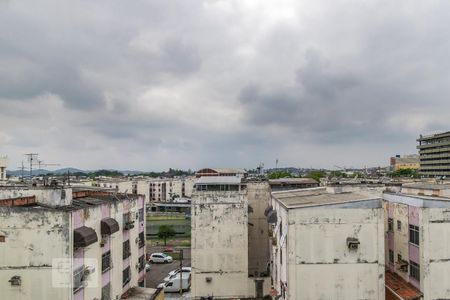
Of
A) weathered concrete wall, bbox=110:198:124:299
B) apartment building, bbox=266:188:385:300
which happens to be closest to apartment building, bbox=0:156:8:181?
weathered concrete wall, bbox=110:198:124:299

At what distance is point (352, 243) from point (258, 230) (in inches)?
707

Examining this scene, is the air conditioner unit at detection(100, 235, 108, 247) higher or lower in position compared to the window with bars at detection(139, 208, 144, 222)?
lower

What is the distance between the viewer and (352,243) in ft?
68.6

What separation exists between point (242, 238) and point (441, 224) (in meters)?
14.9

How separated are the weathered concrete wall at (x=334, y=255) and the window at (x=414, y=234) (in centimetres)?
254

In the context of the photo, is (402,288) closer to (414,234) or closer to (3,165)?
(414,234)

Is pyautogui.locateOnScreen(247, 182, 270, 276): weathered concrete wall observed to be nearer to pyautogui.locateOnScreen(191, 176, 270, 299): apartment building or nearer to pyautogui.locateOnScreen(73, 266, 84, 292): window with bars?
pyautogui.locateOnScreen(191, 176, 270, 299): apartment building

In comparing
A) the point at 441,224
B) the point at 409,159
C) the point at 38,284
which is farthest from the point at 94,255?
the point at 409,159

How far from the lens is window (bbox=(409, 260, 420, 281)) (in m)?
22.4

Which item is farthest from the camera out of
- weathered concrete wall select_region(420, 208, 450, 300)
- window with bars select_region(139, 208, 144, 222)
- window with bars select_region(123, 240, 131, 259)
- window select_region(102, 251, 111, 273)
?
window with bars select_region(139, 208, 144, 222)

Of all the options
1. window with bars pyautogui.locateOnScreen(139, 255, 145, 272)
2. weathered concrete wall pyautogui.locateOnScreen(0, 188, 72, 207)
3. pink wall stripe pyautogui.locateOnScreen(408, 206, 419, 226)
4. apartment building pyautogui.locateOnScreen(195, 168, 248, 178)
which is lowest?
window with bars pyautogui.locateOnScreen(139, 255, 145, 272)

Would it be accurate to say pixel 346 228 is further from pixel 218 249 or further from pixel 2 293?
pixel 2 293

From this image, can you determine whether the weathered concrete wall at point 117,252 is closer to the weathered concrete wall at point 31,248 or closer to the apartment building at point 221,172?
the weathered concrete wall at point 31,248

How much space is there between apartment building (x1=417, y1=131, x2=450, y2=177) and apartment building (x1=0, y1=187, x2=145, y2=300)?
112 m
